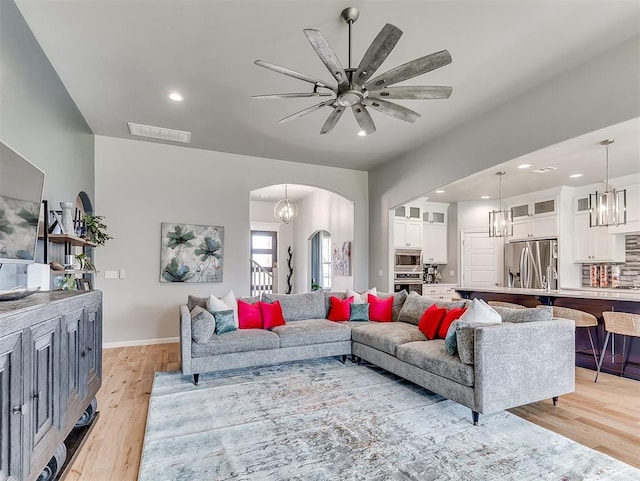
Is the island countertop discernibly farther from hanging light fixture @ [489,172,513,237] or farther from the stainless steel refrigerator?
the stainless steel refrigerator

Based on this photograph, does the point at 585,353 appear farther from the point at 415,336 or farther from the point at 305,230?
the point at 305,230

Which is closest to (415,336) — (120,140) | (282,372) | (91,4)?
(282,372)

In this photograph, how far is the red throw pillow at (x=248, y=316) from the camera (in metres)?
4.37

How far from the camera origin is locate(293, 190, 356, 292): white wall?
751 centimetres

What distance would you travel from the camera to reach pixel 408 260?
7.65m

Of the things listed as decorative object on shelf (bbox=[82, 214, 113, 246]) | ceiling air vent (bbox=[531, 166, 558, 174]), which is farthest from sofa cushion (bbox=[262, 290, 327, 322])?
ceiling air vent (bbox=[531, 166, 558, 174])

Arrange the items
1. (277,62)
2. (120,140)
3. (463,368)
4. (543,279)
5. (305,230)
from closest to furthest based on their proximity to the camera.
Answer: (463,368)
(277,62)
(120,140)
(543,279)
(305,230)

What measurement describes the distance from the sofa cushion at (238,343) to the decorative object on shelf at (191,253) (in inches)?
77.8

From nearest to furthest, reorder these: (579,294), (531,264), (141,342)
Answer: (579,294), (141,342), (531,264)

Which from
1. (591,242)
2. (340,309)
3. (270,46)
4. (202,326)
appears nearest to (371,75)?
(270,46)

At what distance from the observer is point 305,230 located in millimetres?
9906

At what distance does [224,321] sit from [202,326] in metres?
0.36

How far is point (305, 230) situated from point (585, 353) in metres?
6.89

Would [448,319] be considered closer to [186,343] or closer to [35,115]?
[186,343]
